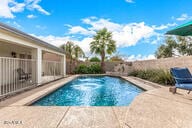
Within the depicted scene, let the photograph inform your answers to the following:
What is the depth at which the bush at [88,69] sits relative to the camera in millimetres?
25500

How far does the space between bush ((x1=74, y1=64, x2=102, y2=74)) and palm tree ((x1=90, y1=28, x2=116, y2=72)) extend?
0.87 m

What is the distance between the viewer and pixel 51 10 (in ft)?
61.1

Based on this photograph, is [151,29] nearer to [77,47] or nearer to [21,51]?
[77,47]

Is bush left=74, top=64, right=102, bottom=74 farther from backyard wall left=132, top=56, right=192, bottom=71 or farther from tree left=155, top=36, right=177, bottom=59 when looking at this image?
tree left=155, top=36, right=177, bottom=59

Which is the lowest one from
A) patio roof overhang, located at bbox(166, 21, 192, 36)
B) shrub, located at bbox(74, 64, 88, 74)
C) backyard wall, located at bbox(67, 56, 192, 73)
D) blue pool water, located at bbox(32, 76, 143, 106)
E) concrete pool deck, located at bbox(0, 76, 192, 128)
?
blue pool water, located at bbox(32, 76, 143, 106)

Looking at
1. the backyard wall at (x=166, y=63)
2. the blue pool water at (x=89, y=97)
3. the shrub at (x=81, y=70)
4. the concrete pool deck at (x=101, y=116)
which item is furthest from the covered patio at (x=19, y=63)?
the shrub at (x=81, y=70)

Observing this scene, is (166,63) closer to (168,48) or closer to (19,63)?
(19,63)

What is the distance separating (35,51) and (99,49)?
49.9ft

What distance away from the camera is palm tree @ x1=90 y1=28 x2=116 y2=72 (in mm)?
26203

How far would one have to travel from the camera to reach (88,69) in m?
25.8

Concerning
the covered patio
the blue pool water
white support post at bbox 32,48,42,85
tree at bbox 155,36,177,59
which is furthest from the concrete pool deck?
tree at bbox 155,36,177,59

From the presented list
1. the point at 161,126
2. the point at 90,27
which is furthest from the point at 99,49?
the point at 161,126

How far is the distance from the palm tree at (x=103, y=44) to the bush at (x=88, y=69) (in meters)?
0.87

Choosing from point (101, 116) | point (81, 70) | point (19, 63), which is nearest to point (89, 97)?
point (101, 116)
